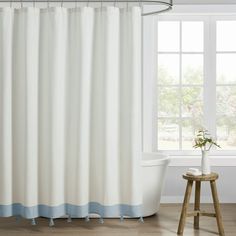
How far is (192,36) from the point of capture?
592 cm

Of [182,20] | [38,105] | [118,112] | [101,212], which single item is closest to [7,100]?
[38,105]

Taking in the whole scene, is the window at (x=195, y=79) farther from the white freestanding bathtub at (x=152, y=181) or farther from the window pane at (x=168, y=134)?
the white freestanding bathtub at (x=152, y=181)

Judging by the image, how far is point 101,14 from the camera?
15.2ft

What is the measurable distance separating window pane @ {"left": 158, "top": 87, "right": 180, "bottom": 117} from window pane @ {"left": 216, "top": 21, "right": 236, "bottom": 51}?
714 millimetres

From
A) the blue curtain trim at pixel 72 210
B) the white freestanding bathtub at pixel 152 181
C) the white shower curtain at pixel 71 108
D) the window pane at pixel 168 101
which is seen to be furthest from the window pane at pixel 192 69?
the blue curtain trim at pixel 72 210

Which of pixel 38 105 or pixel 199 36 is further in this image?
pixel 199 36

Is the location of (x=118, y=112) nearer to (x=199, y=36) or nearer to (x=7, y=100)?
(x=7, y=100)

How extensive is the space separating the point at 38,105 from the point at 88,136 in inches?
21.1

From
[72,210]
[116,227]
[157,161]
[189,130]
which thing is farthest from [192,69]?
[72,210]

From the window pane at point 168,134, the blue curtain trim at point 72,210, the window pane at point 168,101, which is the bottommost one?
the blue curtain trim at point 72,210

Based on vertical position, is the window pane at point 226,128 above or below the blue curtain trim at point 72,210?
above

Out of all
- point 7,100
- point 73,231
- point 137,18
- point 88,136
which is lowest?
point 73,231

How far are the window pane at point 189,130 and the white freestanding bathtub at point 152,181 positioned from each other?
781mm

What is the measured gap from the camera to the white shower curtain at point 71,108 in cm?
461
